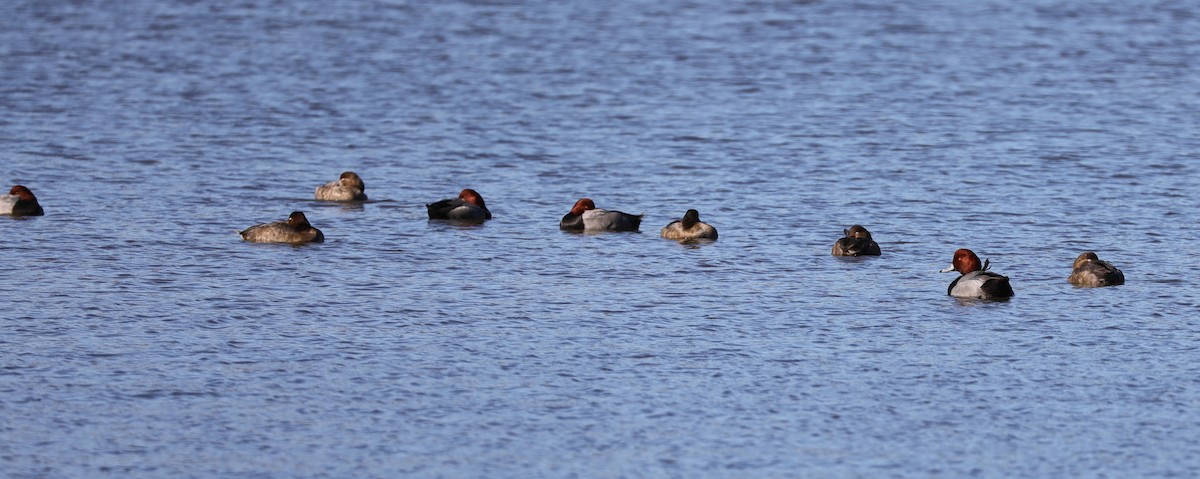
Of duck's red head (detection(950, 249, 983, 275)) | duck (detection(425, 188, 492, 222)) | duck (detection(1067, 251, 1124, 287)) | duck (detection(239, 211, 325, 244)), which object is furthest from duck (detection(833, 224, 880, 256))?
duck (detection(239, 211, 325, 244))

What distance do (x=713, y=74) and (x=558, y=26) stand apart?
32.3ft

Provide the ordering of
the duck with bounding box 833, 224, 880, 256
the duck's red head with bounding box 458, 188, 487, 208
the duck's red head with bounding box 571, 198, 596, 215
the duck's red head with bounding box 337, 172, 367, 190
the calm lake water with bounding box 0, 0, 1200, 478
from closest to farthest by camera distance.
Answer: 1. the calm lake water with bounding box 0, 0, 1200, 478
2. the duck with bounding box 833, 224, 880, 256
3. the duck's red head with bounding box 571, 198, 596, 215
4. the duck's red head with bounding box 458, 188, 487, 208
5. the duck's red head with bounding box 337, 172, 367, 190

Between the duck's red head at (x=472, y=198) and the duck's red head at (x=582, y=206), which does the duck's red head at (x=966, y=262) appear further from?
the duck's red head at (x=472, y=198)

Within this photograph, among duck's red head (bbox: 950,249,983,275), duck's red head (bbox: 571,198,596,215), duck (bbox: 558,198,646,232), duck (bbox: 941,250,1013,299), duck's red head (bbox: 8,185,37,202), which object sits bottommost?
duck (bbox: 941,250,1013,299)

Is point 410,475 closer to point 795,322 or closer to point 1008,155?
point 795,322

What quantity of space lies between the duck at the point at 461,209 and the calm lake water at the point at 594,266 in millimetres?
243

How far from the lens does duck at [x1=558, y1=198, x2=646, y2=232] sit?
80.1 ft

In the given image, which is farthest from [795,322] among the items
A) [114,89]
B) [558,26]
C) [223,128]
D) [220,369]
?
[558,26]

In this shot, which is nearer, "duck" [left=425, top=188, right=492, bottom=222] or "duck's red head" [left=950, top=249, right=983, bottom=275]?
"duck's red head" [left=950, top=249, right=983, bottom=275]

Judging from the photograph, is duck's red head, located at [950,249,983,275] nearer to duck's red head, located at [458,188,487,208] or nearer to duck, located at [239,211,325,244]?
duck's red head, located at [458,188,487,208]

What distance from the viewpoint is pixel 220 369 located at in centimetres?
1650

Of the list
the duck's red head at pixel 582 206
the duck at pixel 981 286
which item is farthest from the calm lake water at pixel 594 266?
the duck's red head at pixel 582 206

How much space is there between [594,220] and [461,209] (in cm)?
197

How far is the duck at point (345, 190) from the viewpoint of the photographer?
2675 cm
